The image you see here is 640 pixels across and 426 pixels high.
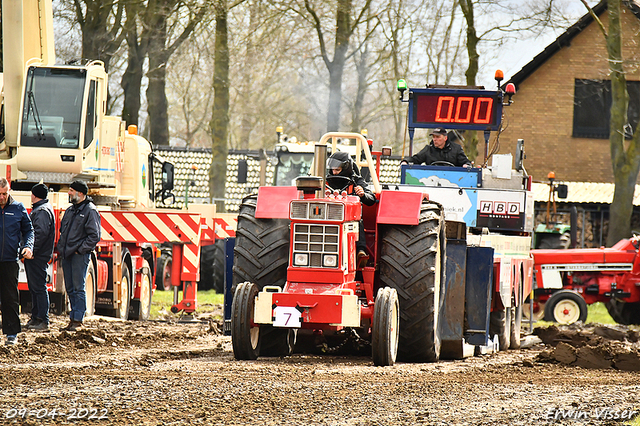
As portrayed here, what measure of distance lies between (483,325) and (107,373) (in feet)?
14.5

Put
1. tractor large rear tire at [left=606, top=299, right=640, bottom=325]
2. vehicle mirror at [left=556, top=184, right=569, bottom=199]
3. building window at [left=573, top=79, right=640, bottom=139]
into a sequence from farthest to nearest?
building window at [left=573, top=79, right=640, bottom=139] → tractor large rear tire at [left=606, top=299, right=640, bottom=325] → vehicle mirror at [left=556, top=184, right=569, bottom=199]

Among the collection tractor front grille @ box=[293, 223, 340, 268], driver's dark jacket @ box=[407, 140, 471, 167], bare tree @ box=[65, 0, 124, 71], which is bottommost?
Answer: tractor front grille @ box=[293, 223, 340, 268]

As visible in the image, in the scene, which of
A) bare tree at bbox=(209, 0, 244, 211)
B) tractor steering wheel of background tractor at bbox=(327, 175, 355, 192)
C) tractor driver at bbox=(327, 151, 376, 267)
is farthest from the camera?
bare tree at bbox=(209, 0, 244, 211)

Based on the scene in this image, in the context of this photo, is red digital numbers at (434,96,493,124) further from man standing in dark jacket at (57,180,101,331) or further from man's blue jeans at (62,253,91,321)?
man's blue jeans at (62,253,91,321)

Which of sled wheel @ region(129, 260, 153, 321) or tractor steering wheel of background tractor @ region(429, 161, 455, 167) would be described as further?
sled wheel @ region(129, 260, 153, 321)

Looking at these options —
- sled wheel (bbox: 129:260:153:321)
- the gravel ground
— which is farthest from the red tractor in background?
sled wheel (bbox: 129:260:153:321)

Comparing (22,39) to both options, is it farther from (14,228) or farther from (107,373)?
(107,373)

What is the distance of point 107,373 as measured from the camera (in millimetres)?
8289

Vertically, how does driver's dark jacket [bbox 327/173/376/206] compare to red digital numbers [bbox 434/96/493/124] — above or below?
below

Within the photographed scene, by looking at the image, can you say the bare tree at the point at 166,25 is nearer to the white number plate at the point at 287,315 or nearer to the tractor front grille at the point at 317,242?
the tractor front grille at the point at 317,242

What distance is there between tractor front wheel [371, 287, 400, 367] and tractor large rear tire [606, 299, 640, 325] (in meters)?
11.1

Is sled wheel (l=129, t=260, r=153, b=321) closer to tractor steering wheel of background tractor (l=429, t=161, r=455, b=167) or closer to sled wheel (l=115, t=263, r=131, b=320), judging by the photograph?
sled wheel (l=115, t=263, r=131, b=320)

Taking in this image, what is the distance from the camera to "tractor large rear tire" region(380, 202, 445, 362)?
9477 mm

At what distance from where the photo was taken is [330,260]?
9.23 meters
